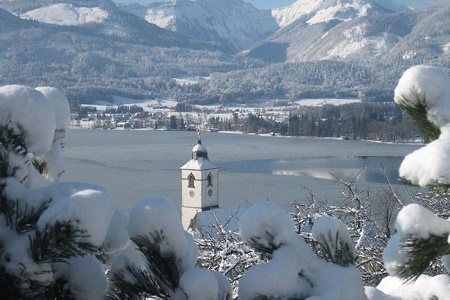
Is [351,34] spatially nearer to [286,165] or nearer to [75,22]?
[75,22]

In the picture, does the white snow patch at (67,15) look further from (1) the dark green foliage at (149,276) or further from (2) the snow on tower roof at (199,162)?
(1) the dark green foliage at (149,276)

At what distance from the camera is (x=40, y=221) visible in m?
0.65

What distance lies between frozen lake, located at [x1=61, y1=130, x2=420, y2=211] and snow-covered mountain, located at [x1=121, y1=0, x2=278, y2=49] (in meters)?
117

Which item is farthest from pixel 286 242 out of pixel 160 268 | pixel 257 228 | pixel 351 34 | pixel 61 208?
pixel 351 34

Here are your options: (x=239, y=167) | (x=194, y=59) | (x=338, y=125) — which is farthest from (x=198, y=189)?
(x=194, y=59)

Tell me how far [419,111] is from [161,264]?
0.34 metres

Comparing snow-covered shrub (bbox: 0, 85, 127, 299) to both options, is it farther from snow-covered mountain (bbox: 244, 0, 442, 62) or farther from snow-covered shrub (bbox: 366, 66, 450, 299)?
snow-covered mountain (bbox: 244, 0, 442, 62)

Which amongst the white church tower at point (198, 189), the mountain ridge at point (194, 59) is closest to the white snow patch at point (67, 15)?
the mountain ridge at point (194, 59)

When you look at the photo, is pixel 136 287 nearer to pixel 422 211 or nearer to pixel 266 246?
pixel 266 246

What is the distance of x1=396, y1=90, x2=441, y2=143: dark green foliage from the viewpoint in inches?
28.4

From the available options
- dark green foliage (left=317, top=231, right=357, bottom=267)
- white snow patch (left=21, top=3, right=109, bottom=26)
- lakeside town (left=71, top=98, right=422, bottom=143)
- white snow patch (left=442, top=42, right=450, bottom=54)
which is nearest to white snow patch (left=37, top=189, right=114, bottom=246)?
dark green foliage (left=317, top=231, right=357, bottom=267)

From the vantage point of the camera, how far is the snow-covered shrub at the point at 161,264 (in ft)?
2.35

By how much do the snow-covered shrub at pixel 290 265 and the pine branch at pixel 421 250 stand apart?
7cm

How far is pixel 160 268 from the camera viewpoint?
733mm
